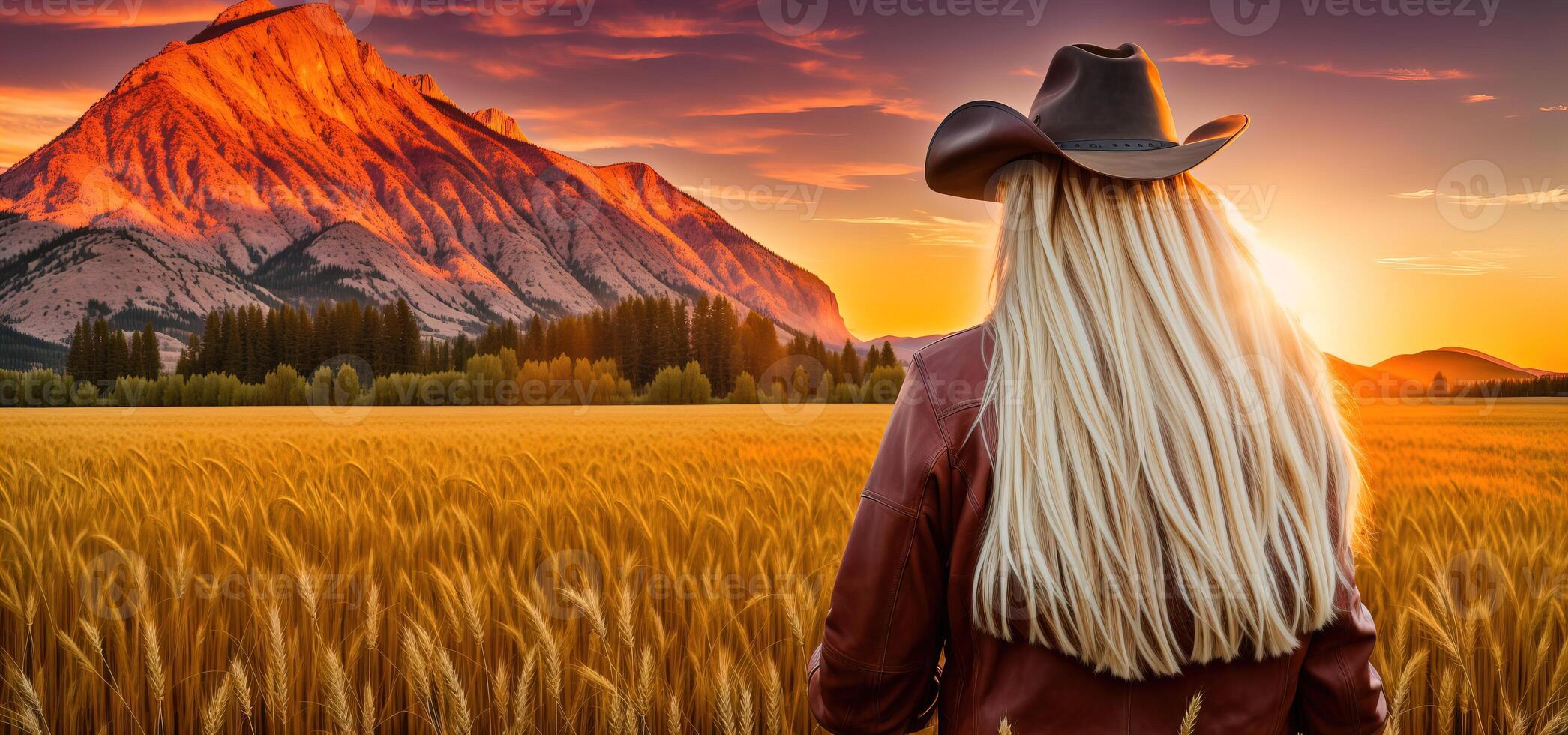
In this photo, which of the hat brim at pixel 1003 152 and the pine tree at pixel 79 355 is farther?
the pine tree at pixel 79 355

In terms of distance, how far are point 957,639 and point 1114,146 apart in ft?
3.19

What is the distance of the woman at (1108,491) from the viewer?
1.24m

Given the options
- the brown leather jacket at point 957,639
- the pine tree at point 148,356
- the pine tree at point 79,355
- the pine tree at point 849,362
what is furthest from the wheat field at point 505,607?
the pine tree at point 79,355

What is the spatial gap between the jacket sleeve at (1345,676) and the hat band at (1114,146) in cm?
90

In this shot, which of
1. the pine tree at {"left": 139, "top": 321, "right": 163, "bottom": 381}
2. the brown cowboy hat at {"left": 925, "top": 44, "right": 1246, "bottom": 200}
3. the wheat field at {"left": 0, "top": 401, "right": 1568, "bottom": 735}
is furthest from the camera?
the pine tree at {"left": 139, "top": 321, "right": 163, "bottom": 381}

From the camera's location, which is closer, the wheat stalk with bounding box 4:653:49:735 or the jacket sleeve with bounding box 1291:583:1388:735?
the jacket sleeve with bounding box 1291:583:1388:735

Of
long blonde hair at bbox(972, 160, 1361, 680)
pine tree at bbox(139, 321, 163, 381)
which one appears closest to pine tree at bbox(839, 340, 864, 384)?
pine tree at bbox(139, 321, 163, 381)

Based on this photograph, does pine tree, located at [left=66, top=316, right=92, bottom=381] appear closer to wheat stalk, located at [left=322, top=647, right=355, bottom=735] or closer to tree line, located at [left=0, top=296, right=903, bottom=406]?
tree line, located at [left=0, top=296, right=903, bottom=406]

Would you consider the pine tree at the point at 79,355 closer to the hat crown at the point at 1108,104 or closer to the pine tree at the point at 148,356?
the pine tree at the point at 148,356

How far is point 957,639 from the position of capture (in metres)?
1.44

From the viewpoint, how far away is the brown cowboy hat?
1354 millimetres

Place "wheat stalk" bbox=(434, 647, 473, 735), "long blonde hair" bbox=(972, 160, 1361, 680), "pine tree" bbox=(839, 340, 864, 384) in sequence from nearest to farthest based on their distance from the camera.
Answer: "long blonde hair" bbox=(972, 160, 1361, 680) < "wheat stalk" bbox=(434, 647, 473, 735) < "pine tree" bbox=(839, 340, 864, 384)

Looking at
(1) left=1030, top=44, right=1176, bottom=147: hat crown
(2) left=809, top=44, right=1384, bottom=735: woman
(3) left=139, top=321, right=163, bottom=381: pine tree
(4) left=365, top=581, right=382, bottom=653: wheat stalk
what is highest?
(3) left=139, top=321, right=163, bottom=381: pine tree

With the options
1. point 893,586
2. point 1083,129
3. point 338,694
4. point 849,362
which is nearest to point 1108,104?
point 1083,129
